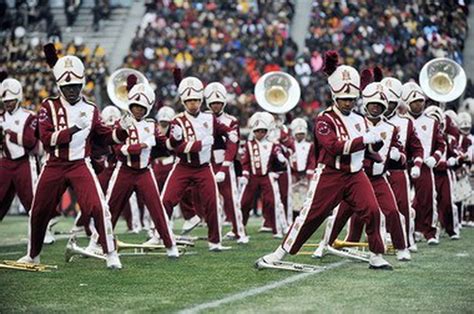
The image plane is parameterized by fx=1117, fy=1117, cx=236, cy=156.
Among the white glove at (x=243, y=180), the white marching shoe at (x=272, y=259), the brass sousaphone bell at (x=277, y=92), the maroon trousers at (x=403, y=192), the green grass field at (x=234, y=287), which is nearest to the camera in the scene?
the green grass field at (x=234, y=287)

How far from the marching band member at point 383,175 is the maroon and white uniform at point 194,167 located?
1.90 metres

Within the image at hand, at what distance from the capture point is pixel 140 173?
42.6 feet

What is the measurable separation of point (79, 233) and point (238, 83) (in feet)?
37.9

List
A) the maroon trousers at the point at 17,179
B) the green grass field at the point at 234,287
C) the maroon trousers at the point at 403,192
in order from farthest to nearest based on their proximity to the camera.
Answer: the maroon trousers at the point at 17,179 → the maroon trousers at the point at 403,192 → the green grass field at the point at 234,287

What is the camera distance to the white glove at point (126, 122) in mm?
11885

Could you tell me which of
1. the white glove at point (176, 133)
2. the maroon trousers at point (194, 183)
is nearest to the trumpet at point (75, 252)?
the maroon trousers at point (194, 183)

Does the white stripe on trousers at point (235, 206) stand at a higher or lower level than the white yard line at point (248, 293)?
higher

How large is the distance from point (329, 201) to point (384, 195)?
4.97 ft

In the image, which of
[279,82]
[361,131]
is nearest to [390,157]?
[361,131]

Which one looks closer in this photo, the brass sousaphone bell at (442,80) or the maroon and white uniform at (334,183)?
the maroon and white uniform at (334,183)

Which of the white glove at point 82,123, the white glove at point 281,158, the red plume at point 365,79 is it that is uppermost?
the red plume at point 365,79

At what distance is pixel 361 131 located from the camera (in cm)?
1099

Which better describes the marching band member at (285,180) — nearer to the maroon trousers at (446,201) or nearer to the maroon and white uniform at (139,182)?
the maroon trousers at (446,201)

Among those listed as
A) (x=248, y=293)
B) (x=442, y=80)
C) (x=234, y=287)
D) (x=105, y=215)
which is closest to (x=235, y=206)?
(x=442, y=80)
